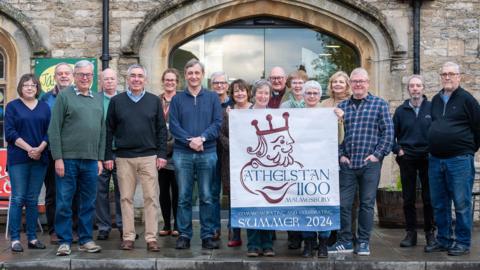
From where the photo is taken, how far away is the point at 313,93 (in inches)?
259

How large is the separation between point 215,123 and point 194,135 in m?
0.26

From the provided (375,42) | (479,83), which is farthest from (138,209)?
(479,83)

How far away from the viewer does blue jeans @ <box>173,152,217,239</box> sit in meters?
6.78

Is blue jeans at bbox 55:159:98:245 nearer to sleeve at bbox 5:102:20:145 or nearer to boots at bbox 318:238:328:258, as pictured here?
sleeve at bbox 5:102:20:145

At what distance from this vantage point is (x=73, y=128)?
643 cm

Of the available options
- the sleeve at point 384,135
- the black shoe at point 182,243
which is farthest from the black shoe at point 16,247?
the sleeve at point 384,135

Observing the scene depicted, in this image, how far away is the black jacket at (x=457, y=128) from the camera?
658 centimetres

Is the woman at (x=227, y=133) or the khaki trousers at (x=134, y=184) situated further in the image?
the woman at (x=227, y=133)

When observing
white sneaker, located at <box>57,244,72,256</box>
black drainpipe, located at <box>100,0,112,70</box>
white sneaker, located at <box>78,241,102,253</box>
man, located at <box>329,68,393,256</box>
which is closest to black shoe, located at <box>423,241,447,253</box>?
man, located at <box>329,68,393,256</box>

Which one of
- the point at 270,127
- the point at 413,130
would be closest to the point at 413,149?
the point at 413,130

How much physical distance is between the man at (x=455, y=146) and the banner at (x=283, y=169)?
1168 millimetres

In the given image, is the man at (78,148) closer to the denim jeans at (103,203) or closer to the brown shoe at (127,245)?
the brown shoe at (127,245)

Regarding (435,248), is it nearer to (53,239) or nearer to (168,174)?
(168,174)

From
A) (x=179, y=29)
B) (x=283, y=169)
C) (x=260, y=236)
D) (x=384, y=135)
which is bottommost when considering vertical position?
(x=260, y=236)
